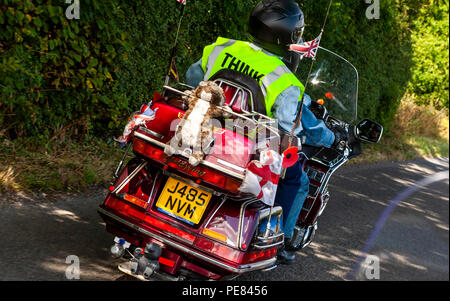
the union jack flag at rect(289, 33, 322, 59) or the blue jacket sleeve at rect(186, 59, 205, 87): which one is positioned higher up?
the union jack flag at rect(289, 33, 322, 59)

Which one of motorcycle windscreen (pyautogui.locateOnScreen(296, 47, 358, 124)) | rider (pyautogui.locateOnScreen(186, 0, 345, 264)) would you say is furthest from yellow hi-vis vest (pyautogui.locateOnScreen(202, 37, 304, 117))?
motorcycle windscreen (pyautogui.locateOnScreen(296, 47, 358, 124))

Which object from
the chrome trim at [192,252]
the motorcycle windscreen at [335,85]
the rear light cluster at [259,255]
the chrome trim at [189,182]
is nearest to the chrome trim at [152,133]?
the chrome trim at [189,182]

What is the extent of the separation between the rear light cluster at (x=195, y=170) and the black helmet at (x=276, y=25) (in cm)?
142

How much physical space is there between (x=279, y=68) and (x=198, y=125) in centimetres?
96

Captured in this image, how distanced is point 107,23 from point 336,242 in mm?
3826

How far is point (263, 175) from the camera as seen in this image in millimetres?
3723

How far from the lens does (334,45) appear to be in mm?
12430

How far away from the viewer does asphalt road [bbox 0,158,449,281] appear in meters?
4.39

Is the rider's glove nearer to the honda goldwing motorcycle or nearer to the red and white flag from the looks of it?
the honda goldwing motorcycle

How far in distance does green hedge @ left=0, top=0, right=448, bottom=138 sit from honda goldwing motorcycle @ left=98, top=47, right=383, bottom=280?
220cm

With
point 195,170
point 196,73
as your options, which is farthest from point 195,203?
point 196,73

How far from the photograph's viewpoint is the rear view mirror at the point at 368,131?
5.24 metres

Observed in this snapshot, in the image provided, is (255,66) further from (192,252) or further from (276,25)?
(192,252)

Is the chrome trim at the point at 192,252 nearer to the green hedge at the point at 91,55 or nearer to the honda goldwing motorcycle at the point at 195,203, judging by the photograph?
the honda goldwing motorcycle at the point at 195,203
